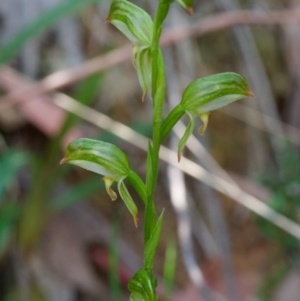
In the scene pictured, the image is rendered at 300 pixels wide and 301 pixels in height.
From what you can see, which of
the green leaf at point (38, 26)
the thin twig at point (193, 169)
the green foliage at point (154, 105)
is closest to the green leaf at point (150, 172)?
the green foliage at point (154, 105)

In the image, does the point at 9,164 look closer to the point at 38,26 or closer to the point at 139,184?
the point at 38,26

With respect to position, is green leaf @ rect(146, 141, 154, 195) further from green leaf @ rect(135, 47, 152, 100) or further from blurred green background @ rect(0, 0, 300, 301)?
blurred green background @ rect(0, 0, 300, 301)

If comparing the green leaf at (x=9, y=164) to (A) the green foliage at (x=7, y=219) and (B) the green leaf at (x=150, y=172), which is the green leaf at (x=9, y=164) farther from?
(B) the green leaf at (x=150, y=172)

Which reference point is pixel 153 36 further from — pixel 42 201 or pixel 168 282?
pixel 42 201

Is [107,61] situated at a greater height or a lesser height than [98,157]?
greater

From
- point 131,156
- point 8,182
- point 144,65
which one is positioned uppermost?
point 131,156

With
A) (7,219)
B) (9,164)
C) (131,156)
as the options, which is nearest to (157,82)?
(9,164)

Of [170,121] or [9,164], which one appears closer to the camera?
[170,121]

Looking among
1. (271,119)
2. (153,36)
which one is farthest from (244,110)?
(153,36)
